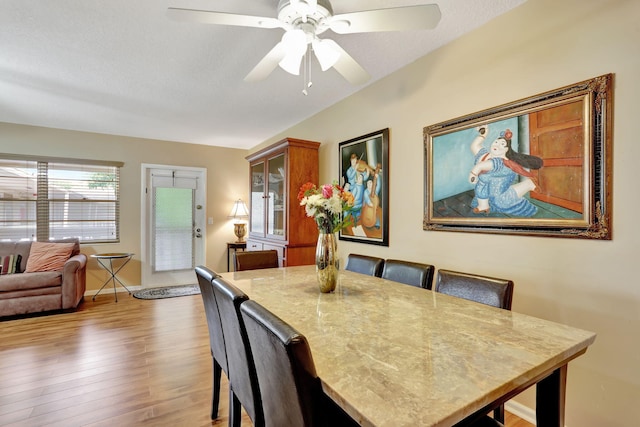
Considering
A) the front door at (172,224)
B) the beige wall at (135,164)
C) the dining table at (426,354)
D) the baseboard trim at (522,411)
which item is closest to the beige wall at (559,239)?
the baseboard trim at (522,411)

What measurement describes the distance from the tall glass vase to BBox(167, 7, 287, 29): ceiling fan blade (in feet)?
3.65

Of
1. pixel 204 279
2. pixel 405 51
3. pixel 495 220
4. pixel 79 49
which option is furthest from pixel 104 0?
pixel 495 220

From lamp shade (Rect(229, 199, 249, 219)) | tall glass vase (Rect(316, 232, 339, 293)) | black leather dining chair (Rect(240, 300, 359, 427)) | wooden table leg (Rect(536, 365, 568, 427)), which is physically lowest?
wooden table leg (Rect(536, 365, 568, 427))

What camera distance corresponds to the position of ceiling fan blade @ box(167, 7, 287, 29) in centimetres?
137

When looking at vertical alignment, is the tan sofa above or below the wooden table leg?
below

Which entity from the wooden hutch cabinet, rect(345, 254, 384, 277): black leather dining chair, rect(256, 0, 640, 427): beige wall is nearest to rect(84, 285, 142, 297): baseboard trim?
the wooden hutch cabinet

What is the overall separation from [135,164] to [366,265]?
426cm

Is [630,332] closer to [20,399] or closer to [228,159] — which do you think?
[20,399]

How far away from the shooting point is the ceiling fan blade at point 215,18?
1368 mm

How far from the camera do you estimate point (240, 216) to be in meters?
5.46

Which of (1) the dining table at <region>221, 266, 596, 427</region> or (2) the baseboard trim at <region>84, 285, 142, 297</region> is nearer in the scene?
(1) the dining table at <region>221, 266, 596, 427</region>

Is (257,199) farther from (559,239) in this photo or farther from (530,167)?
(559,239)

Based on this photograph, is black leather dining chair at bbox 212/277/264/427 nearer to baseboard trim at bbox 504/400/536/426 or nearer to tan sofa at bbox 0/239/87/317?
baseboard trim at bbox 504/400/536/426

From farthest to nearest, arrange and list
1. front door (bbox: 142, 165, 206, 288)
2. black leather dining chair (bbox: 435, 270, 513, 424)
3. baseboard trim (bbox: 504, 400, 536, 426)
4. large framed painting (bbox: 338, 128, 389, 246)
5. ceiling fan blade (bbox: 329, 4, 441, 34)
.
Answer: front door (bbox: 142, 165, 206, 288) → large framed painting (bbox: 338, 128, 389, 246) → baseboard trim (bbox: 504, 400, 536, 426) → black leather dining chair (bbox: 435, 270, 513, 424) → ceiling fan blade (bbox: 329, 4, 441, 34)
